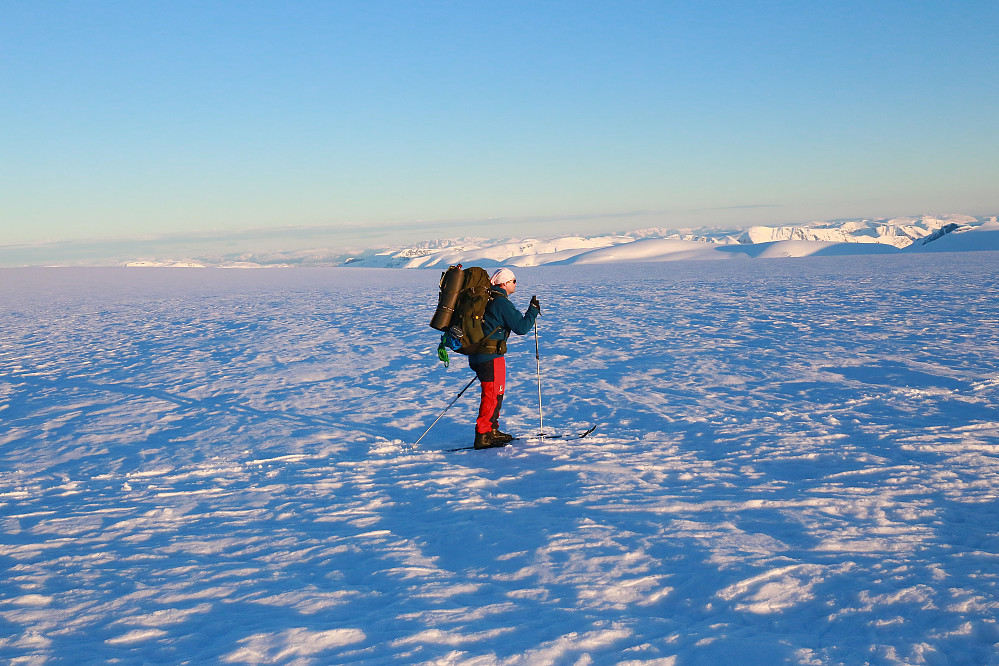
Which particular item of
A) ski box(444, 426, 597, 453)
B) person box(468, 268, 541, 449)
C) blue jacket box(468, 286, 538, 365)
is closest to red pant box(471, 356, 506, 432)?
person box(468, 268, 541, 449)

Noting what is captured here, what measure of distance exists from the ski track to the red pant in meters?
0.35

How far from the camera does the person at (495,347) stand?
5.93m

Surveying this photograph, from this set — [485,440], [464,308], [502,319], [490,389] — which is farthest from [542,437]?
[464,308]

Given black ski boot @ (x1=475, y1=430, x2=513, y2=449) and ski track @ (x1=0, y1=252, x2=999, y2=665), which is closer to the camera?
ski track @ (x1=0, y1=252, x2=999, y2=665)

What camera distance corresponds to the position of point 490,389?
20.2 ft

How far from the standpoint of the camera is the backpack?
5.83 meters

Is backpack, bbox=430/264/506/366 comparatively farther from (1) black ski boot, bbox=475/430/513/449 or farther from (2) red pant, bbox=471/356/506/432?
(1) black ski boot, bbox=475/430/513/449

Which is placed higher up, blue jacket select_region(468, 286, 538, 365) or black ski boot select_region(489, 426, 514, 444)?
blue jacket select_region(468, 286, 538, 365)

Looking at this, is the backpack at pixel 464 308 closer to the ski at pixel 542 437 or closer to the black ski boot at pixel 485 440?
the black ski boot at pixel 485 440

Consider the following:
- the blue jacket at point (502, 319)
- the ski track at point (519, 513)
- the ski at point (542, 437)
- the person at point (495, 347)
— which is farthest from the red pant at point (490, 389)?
the ski track at point (519, 513)

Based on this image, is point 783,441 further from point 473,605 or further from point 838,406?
point 473,605

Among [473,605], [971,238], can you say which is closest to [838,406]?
[473,605]

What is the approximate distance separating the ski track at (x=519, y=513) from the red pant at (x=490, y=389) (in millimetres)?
355

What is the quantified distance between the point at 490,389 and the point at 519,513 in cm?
184
